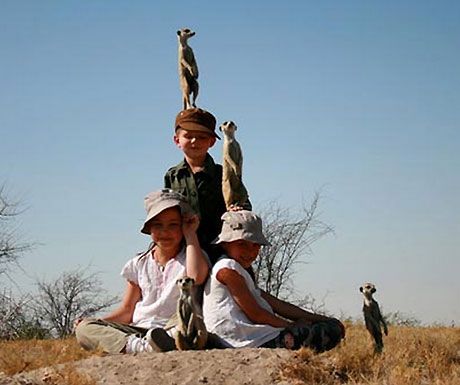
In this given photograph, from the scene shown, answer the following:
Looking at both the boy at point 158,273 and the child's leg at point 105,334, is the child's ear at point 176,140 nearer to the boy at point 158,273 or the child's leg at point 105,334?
the boy at point 158,273

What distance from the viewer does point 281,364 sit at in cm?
560

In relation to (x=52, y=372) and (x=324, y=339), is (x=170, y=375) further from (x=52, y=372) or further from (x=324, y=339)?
(x=324, y=339)

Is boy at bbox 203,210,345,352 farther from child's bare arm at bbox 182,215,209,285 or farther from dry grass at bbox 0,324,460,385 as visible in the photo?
dry grass at bbox 0,324,460,385

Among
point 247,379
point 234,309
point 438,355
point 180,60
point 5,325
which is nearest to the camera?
point 247,379

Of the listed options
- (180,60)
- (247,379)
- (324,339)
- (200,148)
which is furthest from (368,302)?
(180,60)

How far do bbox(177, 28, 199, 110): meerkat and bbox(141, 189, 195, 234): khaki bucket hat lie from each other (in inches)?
73.6

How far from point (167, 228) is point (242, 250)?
0.63m

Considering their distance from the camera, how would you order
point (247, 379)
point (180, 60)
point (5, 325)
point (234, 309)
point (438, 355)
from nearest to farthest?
point (247, 379)
point (234, 309)
point (438, 355)
point (180, 60)
point (5, 325)

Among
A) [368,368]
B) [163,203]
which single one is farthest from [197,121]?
[368,368]

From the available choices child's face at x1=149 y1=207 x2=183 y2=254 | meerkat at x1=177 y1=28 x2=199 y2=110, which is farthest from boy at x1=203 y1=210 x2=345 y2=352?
meerkat at x1=177 y1=28 x2=199 y2=110

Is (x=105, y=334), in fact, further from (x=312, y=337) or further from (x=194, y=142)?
(x=194, y=142)

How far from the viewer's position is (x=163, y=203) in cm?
644

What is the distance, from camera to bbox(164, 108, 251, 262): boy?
23.0 ft

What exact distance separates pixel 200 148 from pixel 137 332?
170 cm
